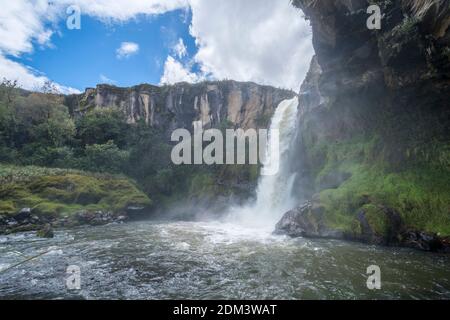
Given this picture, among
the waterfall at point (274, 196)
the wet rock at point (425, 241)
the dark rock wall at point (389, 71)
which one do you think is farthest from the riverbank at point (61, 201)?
the wet rock at point (425, 241)

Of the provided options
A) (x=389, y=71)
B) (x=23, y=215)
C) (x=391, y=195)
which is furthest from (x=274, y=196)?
(x=23, y=215)

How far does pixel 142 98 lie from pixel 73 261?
3957cm

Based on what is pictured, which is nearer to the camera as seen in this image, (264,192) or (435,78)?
(435,78)

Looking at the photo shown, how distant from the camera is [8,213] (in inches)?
727

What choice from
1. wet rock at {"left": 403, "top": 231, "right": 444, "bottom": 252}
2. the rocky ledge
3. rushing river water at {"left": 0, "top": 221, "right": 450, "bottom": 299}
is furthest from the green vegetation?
wet rock at {"left": 403, "top": 231, "right": 444, "bottom": 252}

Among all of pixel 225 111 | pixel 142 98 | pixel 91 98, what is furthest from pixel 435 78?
pixel 91 98

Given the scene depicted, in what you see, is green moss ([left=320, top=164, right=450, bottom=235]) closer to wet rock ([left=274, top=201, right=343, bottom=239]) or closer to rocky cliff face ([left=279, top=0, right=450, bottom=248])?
rocky cliff face ([left=279, top=0, right=450, bottom=248])

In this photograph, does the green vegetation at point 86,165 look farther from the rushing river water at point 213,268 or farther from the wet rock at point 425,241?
the wet rock at point 425,241

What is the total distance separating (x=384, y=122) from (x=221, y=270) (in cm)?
1555

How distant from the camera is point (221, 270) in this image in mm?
8984

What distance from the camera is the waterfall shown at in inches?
873

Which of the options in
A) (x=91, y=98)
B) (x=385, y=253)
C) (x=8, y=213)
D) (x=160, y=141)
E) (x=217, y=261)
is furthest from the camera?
(x=91, y=98)

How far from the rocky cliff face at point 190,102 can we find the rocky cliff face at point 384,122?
21836 mm
